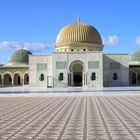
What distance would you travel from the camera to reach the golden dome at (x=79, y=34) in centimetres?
3469

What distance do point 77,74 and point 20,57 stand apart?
42.9ft

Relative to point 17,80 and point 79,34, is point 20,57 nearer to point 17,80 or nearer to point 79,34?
point 17,80

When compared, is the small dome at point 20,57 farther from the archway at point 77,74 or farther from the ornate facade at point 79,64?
the archway at point 77,74

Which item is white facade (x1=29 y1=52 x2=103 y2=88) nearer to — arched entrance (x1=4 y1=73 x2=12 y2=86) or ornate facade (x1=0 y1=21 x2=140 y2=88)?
ornate facade (x1=0 y1=21 x2=140 y2=88)

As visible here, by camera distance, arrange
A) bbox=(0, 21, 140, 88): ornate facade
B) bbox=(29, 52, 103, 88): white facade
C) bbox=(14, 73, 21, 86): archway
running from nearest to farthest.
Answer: bbox=(29, 52, 103, 88): white facade < bbox=(0, 21, 140, 88): ornate facade < bbox=(14, 73, 21, 86): archway

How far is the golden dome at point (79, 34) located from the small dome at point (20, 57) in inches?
362

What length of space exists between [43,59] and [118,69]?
730 cm

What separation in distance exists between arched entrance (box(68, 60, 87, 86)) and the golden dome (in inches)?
125

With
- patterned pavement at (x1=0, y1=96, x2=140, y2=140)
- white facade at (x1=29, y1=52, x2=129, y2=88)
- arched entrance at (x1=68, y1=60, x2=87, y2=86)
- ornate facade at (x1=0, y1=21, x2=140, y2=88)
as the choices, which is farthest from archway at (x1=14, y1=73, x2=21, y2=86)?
patterned pavement at (x1=0, y1=96, x2=140, y2=140)

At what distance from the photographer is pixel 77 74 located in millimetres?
33375

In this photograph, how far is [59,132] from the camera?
6.05 meters

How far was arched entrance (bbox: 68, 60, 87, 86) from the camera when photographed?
31.8 m

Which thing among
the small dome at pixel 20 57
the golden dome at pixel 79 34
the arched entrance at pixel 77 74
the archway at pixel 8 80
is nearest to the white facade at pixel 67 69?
the arched entrance at pixel 77 74

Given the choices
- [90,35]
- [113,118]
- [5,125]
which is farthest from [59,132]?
[90,35]
